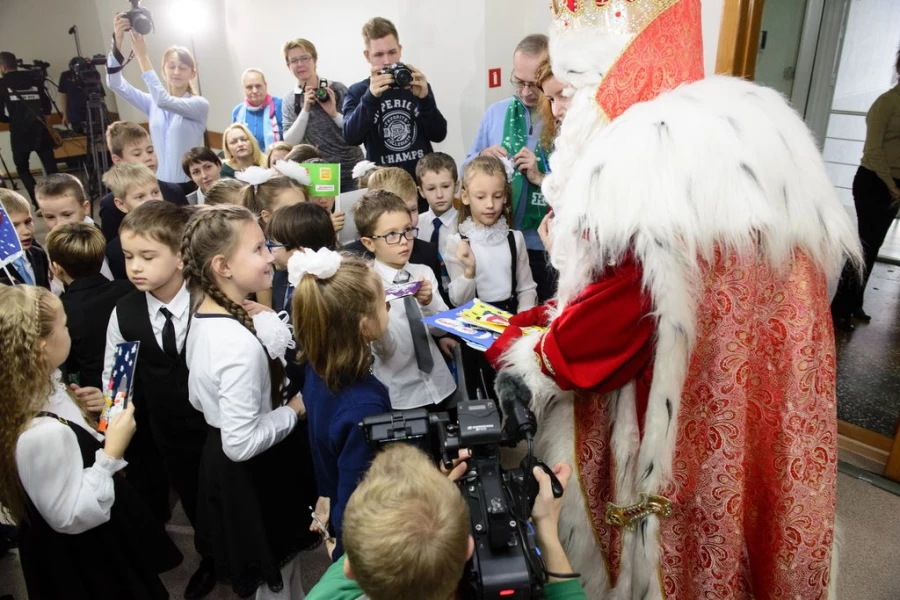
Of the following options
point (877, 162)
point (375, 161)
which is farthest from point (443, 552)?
point (877, 162)

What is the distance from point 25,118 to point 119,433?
6.96 m

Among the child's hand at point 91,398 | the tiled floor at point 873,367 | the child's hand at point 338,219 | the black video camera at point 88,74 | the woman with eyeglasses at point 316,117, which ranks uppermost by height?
the black video camera at point 88,74

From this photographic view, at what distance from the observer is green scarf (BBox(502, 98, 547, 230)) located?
290 centimetres

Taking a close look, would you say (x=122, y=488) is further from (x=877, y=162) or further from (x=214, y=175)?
(x=877, y=162)

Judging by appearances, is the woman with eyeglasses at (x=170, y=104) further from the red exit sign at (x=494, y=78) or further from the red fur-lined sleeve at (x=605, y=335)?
the red fur-lined sleeve at (x=605, y=335)

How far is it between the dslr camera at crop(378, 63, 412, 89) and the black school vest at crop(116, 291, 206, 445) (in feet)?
6.14

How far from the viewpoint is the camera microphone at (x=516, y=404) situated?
3.76 ft

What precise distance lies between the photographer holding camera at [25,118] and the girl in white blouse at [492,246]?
6383mm

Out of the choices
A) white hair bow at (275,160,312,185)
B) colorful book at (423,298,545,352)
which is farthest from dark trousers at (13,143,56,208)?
colorful book at (423,298,545,352)

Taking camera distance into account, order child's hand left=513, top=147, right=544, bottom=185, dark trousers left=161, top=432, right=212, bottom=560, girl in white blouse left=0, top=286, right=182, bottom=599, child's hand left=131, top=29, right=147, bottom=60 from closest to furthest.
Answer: girl in white blouse left=0, top=286, right=182, bottom=599
dark trousers left=161, top=432, right=212, bottom=560
child's hand left=513, top=147, right=544, bottom=185
child's hand left=131, top=29, right=147, bottom=60

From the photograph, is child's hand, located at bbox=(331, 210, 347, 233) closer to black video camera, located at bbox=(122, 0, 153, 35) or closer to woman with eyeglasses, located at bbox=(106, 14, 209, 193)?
woman with eyeglasses, located at bbox=(106, 14, 209, 193)

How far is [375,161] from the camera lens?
11.5 ft

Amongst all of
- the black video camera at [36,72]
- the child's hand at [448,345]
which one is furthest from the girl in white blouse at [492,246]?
the black video camera at [36,72]

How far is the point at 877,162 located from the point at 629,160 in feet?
9.46
